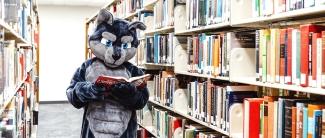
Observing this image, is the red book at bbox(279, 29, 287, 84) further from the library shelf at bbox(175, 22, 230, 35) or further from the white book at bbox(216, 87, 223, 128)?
the white book at bbox(216, 87, 223, 128)

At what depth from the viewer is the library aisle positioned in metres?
1.60

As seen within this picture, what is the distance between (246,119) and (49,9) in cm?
754

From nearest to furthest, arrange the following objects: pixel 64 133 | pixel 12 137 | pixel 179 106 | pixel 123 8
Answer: pixel 12 137 < pixel 179 106 < pixel 123 8 < pixel 64 133

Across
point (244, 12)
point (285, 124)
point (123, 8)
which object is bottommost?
point (285, 124)

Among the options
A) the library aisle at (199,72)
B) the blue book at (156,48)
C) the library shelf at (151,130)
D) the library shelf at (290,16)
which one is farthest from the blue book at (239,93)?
the library shelf at (151,130)

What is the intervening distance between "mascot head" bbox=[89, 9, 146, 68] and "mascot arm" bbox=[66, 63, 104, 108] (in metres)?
0.19

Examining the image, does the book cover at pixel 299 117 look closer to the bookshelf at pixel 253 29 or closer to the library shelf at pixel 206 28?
the bookshelf at pixel 253 29

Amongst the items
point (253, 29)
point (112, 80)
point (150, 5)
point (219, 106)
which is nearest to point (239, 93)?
point (219, 106)

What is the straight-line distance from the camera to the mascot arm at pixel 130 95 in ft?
7.99

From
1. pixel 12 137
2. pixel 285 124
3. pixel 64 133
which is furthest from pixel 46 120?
pixel 285 124

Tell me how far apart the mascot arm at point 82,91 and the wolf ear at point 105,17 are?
1.18ft

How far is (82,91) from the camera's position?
244 cm

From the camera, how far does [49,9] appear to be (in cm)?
875

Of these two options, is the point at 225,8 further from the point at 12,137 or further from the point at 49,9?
the point at 49,9
